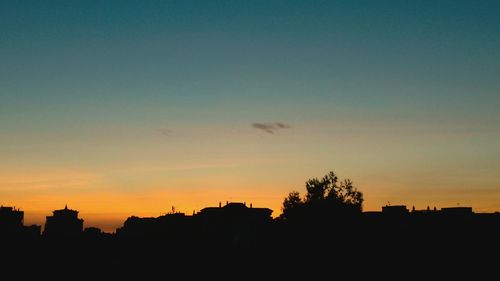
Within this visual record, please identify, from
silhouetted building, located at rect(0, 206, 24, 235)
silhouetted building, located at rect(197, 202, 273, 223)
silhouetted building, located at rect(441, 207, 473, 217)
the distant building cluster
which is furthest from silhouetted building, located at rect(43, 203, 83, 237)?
silhouetted building, located at rect(441, 207, 473, 217)

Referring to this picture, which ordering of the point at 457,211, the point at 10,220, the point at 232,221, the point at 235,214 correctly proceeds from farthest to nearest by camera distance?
1. the point at 235,214
2. the point at 232,221
3. the point at 10,220
4. the point at 457,211

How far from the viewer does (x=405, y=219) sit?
155 ft

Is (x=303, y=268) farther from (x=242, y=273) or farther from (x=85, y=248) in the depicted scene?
(x=85, y=248)

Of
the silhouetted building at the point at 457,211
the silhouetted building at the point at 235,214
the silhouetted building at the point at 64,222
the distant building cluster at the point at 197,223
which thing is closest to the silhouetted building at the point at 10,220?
the distant building cluster at the point at 197,223

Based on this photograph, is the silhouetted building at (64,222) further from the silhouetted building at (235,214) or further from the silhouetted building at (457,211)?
the silhouetted building at (457,211)

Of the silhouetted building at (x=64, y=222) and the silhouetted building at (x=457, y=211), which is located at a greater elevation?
the silhouetted building at (x=457, y=211)

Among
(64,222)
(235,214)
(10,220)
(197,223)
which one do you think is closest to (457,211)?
(235,214)

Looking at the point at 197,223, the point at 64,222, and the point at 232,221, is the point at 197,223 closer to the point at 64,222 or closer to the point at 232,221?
the point at 232,221

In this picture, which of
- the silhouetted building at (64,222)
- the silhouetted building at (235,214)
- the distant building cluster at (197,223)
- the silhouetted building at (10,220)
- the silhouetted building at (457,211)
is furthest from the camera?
the silhouetted building at (64,222)

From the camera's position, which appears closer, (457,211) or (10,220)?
(457,211)

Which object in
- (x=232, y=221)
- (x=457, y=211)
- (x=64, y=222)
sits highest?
(x=457, y=211)

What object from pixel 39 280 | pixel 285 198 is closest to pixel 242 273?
pixel 39 280

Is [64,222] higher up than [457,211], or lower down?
lower down

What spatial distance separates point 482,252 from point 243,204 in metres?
44.2
